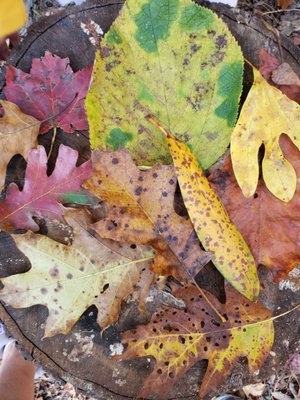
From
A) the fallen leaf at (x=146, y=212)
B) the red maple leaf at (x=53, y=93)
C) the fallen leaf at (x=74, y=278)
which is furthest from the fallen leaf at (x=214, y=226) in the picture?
the red maple leaf at (x=53, y=93)

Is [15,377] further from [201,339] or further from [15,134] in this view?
[15,134]

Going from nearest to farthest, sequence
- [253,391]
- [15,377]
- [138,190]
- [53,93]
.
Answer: [138,190] → [53,93] → [15,377] → [253,391]

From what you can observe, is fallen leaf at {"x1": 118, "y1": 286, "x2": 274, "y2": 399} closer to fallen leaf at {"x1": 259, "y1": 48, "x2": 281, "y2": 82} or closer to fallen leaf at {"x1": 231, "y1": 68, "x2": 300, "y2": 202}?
fallen leaf at {"x1": 231, "y1": 68, "x2": 300, "y2": 202}

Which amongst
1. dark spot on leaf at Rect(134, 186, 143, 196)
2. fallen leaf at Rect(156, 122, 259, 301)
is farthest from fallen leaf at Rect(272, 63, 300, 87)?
dark spot on leaf at Rect(134, 186, 143, 196)

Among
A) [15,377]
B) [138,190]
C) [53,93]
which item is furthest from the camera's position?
[15,377]

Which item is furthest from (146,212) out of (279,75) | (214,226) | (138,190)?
(279,75)

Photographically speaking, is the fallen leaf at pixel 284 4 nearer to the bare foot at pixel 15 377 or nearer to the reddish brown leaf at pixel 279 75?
the reddish brown leaf at pixel 279 75

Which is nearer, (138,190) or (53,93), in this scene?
(138,190)
